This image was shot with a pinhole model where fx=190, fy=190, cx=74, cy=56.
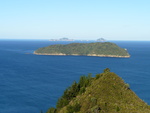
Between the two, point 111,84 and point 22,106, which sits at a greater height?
point 111,84

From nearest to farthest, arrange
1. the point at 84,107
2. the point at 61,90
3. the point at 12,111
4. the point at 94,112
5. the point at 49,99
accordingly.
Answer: the point at 94,112 → the point at 84,107 → the point at 12,111 → the point at 49,99 → the point at 61,90

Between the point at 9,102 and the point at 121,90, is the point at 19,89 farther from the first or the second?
the point at 121,90

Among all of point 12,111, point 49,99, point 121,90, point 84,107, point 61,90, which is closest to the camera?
point 84,107

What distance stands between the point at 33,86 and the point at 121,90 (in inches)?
3216

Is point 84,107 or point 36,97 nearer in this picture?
point 84,107

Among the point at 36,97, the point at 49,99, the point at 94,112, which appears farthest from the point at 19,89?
the point at 94,112

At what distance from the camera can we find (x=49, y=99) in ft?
320

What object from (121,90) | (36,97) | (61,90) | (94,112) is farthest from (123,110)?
(61,90)

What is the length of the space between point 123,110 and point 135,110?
261cm

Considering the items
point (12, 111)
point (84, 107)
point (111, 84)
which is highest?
point (111, 84)

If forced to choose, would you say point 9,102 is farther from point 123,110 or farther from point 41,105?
point 123,110

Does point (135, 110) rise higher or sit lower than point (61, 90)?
higher

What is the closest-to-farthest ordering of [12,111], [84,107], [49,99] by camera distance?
[84,107] < [12,111] < [49,99]

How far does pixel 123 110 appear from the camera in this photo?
36812 mm
